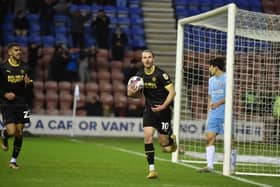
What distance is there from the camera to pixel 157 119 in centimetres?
1223

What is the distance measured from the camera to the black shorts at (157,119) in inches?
479

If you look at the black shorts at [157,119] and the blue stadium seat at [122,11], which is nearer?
the black shorts at [157,119]

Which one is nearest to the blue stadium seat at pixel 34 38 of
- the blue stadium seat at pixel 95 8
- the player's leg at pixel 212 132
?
the blue stadium seat at pixel 95 8

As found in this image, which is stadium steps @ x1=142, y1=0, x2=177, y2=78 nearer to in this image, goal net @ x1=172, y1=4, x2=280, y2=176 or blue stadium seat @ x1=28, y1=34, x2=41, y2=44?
blue stadium seat @ x1=28, y1=34, x2=41, y2=44

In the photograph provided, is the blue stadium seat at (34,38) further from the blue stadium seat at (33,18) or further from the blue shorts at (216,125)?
the blue shorts at (216,125)

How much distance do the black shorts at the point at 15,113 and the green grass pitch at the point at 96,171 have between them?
783 millimetres

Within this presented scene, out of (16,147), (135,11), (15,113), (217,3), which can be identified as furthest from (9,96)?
(217,3)

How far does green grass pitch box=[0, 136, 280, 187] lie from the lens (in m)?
10.9

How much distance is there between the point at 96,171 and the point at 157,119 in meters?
1.35

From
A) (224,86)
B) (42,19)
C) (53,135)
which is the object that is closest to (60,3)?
(42,19)

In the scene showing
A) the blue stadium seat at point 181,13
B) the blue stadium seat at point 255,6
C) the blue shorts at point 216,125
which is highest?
the blue stadium seat at point 255,6

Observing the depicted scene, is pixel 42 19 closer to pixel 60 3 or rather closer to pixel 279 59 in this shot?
pixel 60 3

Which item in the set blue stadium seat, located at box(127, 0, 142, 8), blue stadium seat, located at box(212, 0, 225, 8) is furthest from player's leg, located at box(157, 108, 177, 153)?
blue stadium seat, located at box(212, 0, 225, 8)

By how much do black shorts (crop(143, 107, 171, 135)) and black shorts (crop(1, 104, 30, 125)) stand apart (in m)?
2.17
